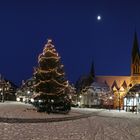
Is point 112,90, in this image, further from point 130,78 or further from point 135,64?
point 135,64

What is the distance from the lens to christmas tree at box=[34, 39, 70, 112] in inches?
1506

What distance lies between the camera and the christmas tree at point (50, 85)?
3825 centimetres

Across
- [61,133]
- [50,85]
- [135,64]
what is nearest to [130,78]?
[135,64]

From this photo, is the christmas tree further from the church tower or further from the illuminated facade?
the church tower

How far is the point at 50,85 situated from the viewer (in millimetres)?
38344

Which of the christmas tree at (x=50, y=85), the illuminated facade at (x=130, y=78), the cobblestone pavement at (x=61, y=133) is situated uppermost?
the illuminated facade at (x=130, y=78)

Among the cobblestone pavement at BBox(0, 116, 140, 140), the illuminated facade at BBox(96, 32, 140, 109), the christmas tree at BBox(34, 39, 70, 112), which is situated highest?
the illuminated facade at BBox(96, 32, 140, 109)

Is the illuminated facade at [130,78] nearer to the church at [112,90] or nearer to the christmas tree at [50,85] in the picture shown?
the church at [112,90]

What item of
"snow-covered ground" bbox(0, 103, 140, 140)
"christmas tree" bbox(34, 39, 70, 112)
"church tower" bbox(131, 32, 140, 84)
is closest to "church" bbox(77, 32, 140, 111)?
"church tower" bbox(131, 32, 140, 84)

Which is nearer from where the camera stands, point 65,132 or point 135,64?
point 65,132

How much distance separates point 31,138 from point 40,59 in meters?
23.6

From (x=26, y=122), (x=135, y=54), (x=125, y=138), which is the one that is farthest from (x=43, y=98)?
(x=135, y=54)

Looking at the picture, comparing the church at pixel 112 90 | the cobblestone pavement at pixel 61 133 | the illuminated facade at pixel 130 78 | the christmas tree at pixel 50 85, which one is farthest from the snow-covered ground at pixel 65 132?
the illuminated facade at pixel 130 78

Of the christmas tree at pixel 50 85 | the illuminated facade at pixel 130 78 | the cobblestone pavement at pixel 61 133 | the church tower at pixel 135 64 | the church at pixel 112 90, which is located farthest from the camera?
the illuminated facade at pixel 130 78
